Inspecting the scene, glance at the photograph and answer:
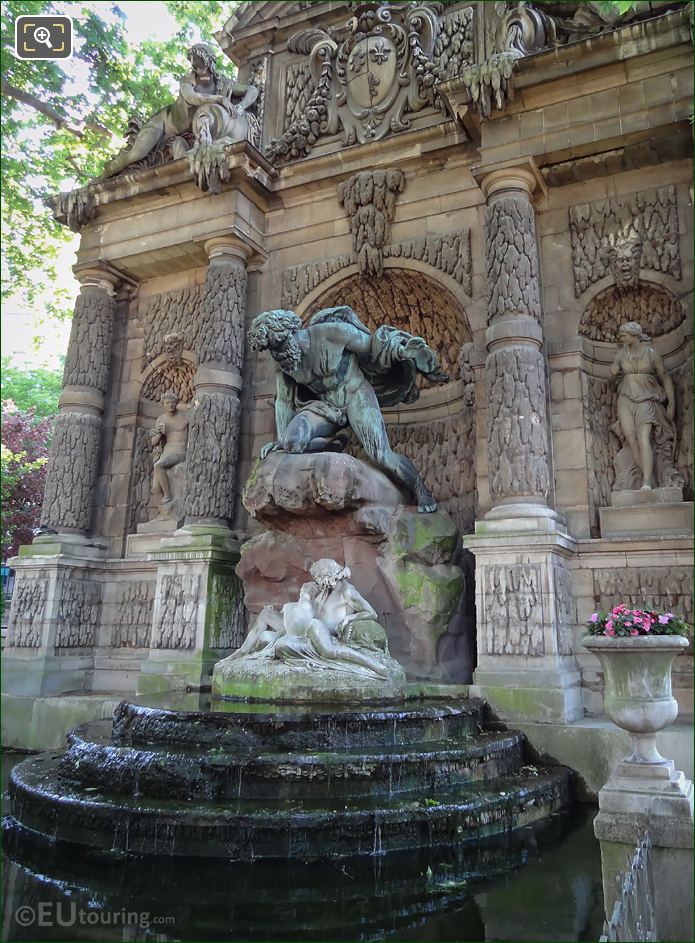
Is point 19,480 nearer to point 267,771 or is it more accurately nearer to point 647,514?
point 267,771

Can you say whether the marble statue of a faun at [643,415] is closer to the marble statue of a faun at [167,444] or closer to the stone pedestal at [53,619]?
the marble statue of a faun at [167,444]

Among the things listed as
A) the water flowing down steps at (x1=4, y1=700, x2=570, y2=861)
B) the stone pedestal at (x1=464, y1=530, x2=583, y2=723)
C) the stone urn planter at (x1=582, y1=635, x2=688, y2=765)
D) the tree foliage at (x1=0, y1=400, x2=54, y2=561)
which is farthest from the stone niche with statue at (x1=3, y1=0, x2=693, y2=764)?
the tree foliage at (x1=0, y1=400, x2=54, y2=561)

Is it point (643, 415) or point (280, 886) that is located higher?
point (643, 415)

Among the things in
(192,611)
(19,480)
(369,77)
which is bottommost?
(192,611)

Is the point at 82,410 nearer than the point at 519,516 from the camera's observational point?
No

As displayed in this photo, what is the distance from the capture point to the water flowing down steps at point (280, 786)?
470 cm

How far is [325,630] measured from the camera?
7023mm

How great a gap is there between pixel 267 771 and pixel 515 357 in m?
5.46

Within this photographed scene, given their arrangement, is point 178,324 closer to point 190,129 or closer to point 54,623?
point 190,129

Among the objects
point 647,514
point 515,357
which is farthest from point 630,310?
point 647,514

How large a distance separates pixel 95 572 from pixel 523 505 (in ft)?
21.8

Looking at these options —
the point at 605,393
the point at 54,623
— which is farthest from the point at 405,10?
the point at 54,623

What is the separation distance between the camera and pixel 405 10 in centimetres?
1116

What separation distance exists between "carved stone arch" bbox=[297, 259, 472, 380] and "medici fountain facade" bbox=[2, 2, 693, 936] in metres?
0.05
